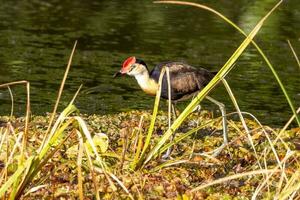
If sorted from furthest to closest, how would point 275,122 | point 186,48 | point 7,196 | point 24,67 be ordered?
point 186,48, point 24,67, point 275,122, point 7,196

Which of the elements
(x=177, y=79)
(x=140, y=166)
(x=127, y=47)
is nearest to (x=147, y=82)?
(x=177, y=79)

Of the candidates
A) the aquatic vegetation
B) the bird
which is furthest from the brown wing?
the aquatic vegetation

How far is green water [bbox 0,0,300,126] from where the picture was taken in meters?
11.1

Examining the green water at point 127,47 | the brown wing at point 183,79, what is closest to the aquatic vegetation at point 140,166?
the brown wing at point 183,79

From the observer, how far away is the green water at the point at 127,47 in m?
11.1

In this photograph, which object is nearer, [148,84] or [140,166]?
[140,166]

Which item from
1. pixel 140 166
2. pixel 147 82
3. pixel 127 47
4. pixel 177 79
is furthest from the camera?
pixel 127 47

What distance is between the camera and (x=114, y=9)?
59.0 ft

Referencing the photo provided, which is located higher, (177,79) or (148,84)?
(177,79)

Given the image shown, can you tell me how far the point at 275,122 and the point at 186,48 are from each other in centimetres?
466

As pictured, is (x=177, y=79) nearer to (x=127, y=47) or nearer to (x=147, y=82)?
(x=147, y=82)

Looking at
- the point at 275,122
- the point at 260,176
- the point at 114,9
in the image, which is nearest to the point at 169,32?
the point at 114,9

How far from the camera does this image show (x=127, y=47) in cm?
1457

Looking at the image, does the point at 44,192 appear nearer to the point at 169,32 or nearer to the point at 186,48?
the point at 186,48
